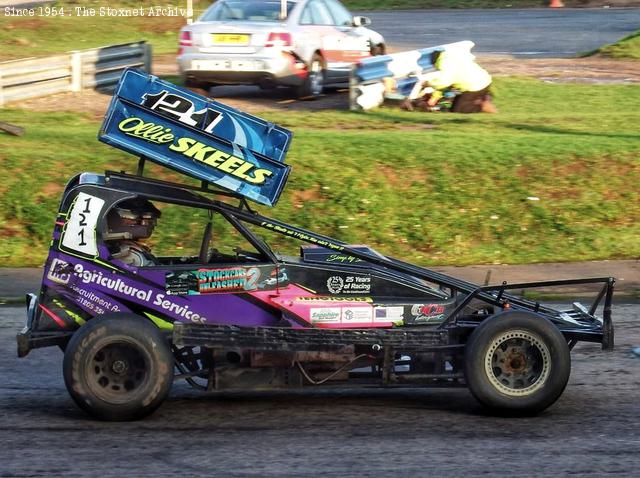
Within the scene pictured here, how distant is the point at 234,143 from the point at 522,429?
247 centimetres

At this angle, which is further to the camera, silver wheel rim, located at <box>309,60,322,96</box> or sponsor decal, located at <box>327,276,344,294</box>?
silver wheel rim, located at <box>309,60,322,96</box>

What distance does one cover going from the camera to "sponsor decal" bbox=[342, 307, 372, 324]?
272 inches

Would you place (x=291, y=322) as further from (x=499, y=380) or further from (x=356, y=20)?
(x=356, y=20)

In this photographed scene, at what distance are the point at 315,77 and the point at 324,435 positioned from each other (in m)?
11.9

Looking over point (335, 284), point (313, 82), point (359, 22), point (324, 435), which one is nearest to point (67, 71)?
point (313, 82)

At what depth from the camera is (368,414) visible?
23.0 feet

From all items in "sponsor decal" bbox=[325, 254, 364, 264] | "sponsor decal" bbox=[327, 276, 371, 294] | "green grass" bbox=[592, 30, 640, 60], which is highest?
"green grass" bbox=[592, 30, 640, 60]

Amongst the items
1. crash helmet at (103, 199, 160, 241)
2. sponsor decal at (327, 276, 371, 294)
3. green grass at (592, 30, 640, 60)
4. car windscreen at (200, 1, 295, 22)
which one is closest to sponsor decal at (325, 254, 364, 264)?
sponsor decal at (327, 276, 371, 294)

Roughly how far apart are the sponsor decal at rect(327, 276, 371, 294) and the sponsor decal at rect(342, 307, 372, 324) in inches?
4.8

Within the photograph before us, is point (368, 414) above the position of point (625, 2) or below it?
below

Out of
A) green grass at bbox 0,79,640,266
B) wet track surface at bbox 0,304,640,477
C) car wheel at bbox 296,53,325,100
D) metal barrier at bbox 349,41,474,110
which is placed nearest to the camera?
wet track surface at bbox 0,304,640,477

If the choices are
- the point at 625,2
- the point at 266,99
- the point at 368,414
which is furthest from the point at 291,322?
the point at 625,2

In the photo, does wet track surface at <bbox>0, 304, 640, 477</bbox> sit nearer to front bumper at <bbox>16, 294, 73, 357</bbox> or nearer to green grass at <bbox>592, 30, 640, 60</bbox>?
front bumper at <bbox>16, 294, 73, 357</bbox>

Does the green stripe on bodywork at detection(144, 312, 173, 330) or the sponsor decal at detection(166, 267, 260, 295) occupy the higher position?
the sponsor decal at detection(166, 267, 260, 295)
